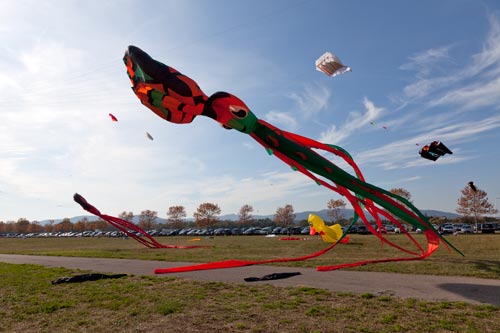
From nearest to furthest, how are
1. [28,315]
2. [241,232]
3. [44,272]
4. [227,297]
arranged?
[28,315], [227,297], [44,272], [241,232]

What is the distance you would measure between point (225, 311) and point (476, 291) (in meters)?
6.10

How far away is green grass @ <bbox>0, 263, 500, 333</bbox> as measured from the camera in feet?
19.4

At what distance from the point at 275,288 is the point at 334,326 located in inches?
129

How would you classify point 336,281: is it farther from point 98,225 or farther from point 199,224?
point 98,225

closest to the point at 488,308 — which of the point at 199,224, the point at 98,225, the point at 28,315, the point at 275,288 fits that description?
the point at 275,288

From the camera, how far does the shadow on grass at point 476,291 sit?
739 cm

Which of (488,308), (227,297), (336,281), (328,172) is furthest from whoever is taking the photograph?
(328,172)

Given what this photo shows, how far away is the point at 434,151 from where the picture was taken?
13883mm

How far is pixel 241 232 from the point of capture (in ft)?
192

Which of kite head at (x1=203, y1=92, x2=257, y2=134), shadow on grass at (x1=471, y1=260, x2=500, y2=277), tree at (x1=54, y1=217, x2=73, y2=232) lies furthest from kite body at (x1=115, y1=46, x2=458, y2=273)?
tree at (x1=54, y1=217, x2=73, y2=232)

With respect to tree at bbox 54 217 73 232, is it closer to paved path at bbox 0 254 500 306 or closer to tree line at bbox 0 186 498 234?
tree line at bbox 0 186 498 234

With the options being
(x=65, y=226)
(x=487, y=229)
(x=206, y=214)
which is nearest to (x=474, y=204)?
(x=487, y=229)

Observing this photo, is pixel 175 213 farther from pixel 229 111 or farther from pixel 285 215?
pixel 229 111

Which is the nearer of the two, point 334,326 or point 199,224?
point 334,326
